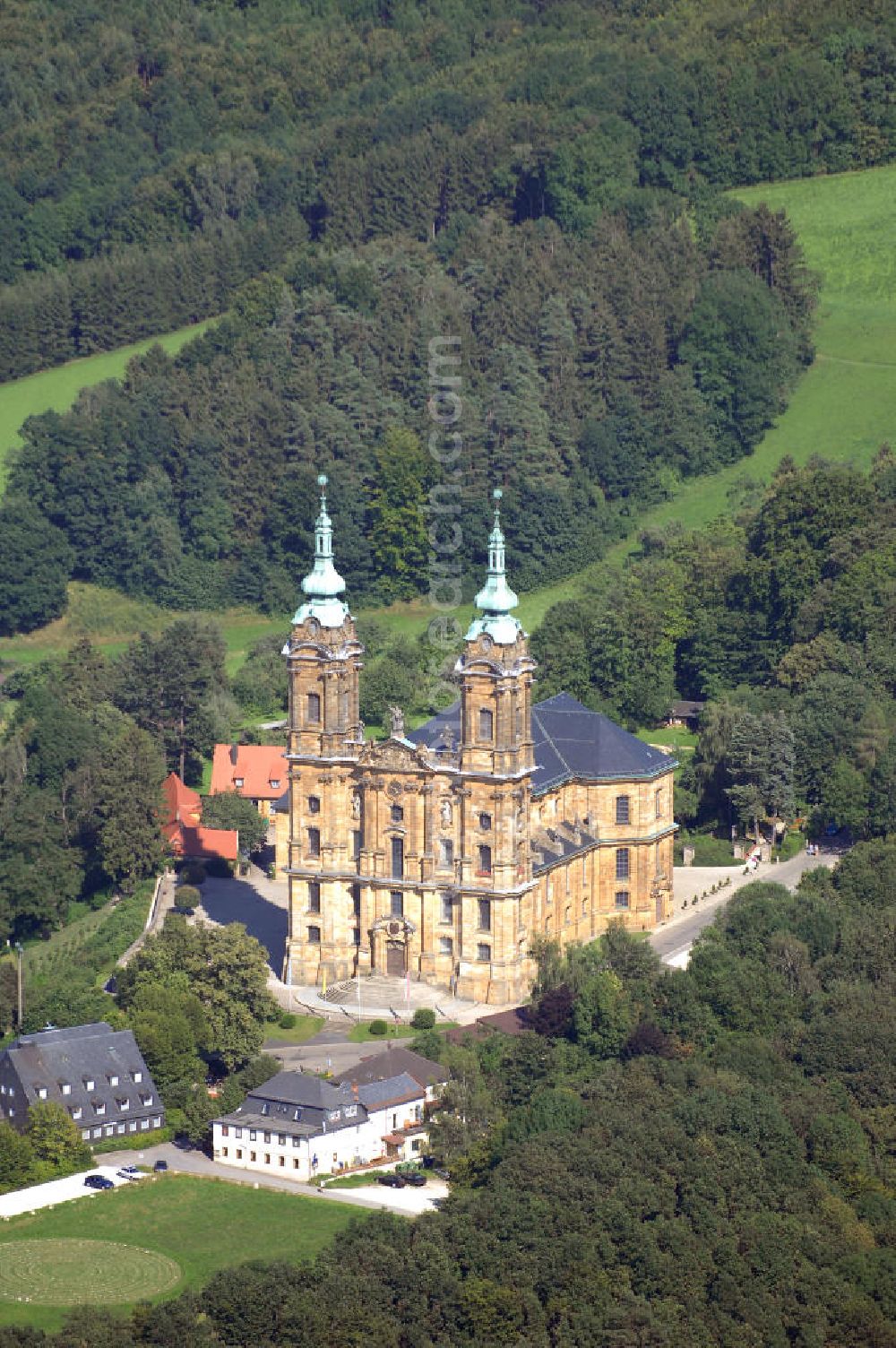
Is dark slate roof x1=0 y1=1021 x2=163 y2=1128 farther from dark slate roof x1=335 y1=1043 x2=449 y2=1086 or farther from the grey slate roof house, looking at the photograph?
dark slate roof x1=335 y1=1043 x2=449 y2=1086

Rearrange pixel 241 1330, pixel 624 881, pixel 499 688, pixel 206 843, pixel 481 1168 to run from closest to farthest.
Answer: pixel 241 1330
pixel 481 1168
pixel 499 688
pixel 624 881
pixel 206 843

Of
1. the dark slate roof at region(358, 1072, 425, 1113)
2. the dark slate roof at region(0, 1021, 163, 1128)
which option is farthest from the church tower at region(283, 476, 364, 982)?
the dark slate roof at region(358, 1072, 425, 1113)

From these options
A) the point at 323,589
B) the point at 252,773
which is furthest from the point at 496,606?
the point at 252,773

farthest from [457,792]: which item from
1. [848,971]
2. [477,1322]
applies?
[477,1322]

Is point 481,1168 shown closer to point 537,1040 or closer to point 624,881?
point 537,1040

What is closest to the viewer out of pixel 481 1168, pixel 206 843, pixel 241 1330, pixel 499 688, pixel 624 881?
pixel 241 1330
